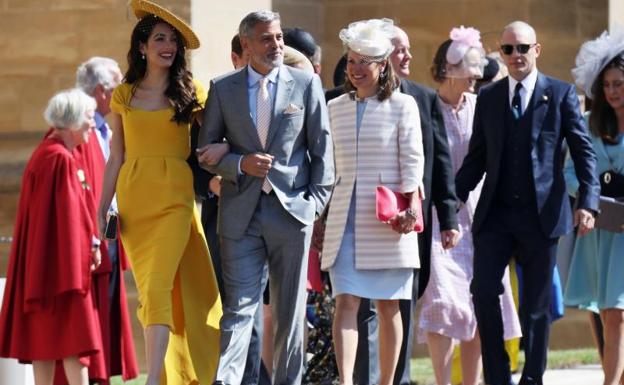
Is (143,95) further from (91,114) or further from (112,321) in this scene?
(112,321)

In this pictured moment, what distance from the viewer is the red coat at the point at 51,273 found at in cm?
1256

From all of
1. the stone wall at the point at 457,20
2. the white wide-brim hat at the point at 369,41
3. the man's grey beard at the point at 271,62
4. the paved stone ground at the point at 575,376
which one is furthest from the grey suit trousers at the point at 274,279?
the stone wall at the point at 457,20

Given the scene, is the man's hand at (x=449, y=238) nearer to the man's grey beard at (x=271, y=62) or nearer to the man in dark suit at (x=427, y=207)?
the man in dark suit at (x=427, y=207)

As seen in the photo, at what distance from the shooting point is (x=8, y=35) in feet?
53.5

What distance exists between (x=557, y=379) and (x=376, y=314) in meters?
2.64

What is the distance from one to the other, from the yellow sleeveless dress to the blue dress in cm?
245

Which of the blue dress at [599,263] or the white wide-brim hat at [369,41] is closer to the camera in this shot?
the white wide-brim hat at [369,41]

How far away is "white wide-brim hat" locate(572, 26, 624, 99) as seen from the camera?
13.1 m

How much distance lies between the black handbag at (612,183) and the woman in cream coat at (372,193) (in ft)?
4.80

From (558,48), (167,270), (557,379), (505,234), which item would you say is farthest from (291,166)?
(558,48)

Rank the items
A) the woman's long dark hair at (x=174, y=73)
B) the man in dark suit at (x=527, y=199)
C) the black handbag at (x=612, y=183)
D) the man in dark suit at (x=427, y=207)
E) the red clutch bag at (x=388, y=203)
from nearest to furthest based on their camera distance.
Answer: the woman's long dark hair at (x=174, y=73) → the red clutch bag at (x=388, y=203) → the man in dark suit at (x=527, y=199) → the man in dark suit at (x=427, y=207) → the black handbag at (x=612, y=183)

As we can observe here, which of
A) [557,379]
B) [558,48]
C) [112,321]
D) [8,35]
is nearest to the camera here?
[112,321]

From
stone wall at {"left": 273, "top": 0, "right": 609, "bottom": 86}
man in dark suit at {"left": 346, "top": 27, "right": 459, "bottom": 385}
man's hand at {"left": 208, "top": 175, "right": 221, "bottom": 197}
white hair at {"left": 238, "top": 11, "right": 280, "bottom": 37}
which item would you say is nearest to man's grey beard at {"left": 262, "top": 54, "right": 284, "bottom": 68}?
white hair at {"left": 238, "top": 11, "right": 280, "bottom": 37}

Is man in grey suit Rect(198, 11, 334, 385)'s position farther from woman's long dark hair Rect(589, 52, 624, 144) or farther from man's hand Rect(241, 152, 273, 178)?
woman's long dark hair Rect(589, 52, 624, 144)
